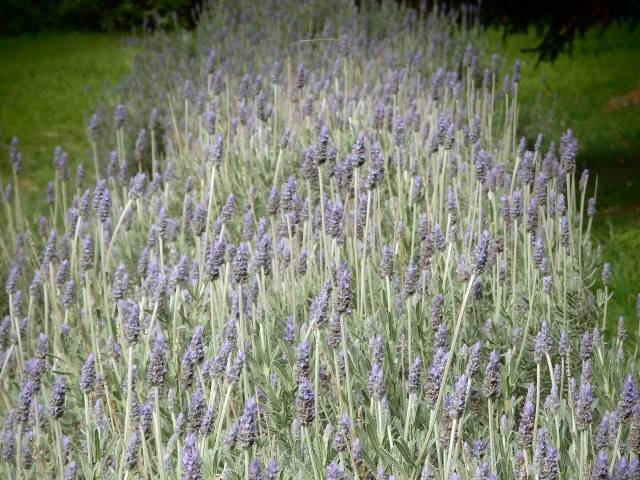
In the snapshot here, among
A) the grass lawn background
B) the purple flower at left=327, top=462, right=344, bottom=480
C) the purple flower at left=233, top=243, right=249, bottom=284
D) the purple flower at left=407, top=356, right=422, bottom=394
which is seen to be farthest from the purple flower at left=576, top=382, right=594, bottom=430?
the grass lawn background

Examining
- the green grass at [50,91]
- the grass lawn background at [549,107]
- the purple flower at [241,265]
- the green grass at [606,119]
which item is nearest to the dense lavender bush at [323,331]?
the purple flower at [241,265]

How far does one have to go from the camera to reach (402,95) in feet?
17.3

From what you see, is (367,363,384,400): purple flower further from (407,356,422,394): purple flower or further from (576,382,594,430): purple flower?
(576,382,594,430): purple flower

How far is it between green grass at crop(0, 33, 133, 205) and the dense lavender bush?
10.2 ft

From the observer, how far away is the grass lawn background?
18.2 ft

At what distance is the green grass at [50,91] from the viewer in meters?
7.92

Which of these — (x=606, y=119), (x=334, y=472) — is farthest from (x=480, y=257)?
(x=606, y=119)

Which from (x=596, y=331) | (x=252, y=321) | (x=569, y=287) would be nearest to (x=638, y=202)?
(x=569, y=287)

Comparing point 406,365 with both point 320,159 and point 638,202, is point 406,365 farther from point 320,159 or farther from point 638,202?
point 638,202

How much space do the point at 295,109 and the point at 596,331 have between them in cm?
290

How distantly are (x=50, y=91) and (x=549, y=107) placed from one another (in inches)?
204

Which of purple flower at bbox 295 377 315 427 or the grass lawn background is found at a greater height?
purple flower at bbox 295 377 315 427

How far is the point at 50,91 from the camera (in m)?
9.99

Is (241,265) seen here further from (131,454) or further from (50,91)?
(50,91)
